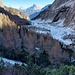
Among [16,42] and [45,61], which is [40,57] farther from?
[16,42]

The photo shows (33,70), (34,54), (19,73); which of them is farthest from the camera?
(34,54)

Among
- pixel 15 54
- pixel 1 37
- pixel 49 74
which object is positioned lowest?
pixel 49 74

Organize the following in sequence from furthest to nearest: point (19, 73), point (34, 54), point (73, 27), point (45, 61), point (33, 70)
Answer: point (73, 27)
point (34, 54)
point (45, 61)
point (33, 70)
point (19, 73)

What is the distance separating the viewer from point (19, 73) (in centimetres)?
2592

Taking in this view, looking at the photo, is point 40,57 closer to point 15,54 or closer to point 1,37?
point 15,54

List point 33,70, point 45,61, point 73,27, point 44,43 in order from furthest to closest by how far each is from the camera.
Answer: point 73,27 < point 44,43 < point 45,61 < point 33,70

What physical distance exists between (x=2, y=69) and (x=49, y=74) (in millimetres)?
4879

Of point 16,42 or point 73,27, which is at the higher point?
point 73,27

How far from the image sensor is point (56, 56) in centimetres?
4488

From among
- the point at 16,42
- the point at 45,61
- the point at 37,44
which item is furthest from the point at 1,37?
the point at 45,61

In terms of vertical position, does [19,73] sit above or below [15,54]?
below

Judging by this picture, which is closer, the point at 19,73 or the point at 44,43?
the point at 19,73

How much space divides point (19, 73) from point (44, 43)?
30.4 metres

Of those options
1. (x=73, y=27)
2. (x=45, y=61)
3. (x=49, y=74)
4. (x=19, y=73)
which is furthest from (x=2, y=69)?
(x=73, y=27)
